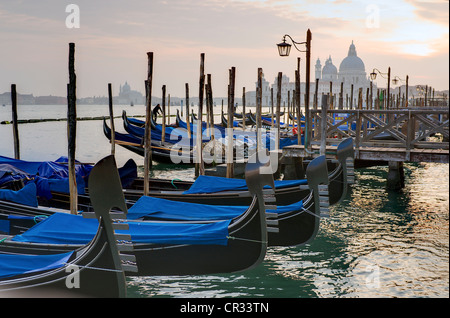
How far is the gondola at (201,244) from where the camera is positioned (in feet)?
13.0

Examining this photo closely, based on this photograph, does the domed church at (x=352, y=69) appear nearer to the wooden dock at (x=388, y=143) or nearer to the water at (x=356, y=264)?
the wooden dock at (x=388, y=143)

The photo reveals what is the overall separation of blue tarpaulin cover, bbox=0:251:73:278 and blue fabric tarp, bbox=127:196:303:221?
50.9 inches

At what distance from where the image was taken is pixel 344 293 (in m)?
4.31

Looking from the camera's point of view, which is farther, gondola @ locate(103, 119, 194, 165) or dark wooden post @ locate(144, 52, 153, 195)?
gondola @ locate(103, 119, 194, 165)

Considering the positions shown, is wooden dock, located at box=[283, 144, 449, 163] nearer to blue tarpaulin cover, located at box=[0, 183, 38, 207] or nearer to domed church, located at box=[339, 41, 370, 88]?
blue tarpaulin cover, located at box=[0, 183, 38, 207]

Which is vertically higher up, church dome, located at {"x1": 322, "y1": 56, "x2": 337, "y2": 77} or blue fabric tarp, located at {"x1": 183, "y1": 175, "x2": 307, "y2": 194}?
church dome, located at {"x1": 322, "y1": 56, "x2": 337, "y2": 77}

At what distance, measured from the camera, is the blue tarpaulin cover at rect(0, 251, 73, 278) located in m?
3.28

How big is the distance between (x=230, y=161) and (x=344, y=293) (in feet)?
13.5

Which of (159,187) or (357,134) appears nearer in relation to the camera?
(159,187)

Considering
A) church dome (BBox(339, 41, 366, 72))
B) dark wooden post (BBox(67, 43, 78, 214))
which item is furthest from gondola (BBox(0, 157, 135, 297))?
church dome (BBox(339, 41, 366, 72))

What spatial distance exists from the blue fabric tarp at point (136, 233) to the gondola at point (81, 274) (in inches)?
Result: 25.0

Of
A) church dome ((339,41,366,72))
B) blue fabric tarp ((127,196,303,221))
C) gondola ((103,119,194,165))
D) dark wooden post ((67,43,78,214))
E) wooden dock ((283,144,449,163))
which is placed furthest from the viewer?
church dome ((339,41,366,72))
